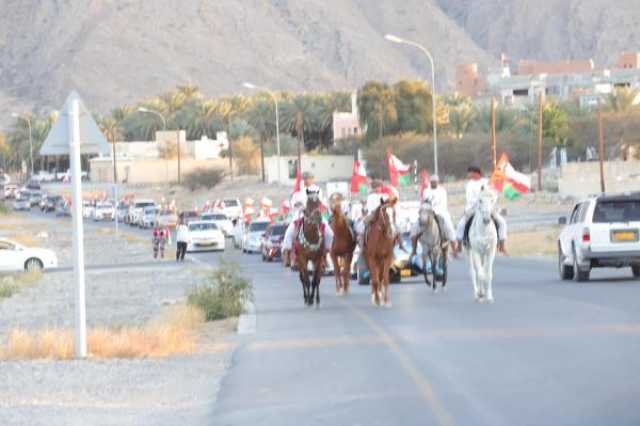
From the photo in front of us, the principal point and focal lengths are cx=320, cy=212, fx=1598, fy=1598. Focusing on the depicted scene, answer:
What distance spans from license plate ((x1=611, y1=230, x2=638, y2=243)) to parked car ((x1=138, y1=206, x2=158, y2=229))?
71.8 metres

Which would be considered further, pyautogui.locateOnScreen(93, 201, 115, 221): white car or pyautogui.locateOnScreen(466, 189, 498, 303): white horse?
pyautogui.locateOnScreen(93, 201, 115, 221): white car

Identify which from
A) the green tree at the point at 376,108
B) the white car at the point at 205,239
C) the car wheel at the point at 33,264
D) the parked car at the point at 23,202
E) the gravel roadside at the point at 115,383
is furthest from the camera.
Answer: the parked car at the point at 23,202

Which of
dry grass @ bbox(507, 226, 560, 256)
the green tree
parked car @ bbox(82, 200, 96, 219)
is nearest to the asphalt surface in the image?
dry grass @ bbox(507, 226, 560, 256)

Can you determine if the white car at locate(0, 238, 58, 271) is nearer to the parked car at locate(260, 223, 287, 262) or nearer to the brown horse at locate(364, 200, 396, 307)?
the parked car at locate(260, 223, 287, 262)

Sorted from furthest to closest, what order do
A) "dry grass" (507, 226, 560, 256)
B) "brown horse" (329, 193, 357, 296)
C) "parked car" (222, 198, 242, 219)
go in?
"parked car" (222, 198, 242, 219) → "dry grass" (507, 226, 560, 256) → "brown horse" (329, 193, 357, 296)

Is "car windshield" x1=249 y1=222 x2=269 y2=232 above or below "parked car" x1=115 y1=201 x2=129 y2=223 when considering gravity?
below

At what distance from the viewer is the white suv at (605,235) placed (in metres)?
30.9

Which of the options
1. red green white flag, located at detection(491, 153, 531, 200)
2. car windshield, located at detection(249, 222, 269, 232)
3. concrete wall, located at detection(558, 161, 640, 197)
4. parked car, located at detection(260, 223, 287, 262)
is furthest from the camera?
concrete wall, located at detection(558, 161, 640, 197)

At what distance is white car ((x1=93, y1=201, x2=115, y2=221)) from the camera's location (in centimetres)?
12275

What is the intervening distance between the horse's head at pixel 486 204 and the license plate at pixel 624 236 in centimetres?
475

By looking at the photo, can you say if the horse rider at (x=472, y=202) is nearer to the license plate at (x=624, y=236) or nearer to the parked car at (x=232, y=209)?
the license plate at (x=624, y=236)

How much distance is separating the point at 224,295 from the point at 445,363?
1103cm

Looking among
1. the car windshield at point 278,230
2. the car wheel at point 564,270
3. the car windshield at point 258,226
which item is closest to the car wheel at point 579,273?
the car wheel at point 564,270

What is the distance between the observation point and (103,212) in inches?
4857
